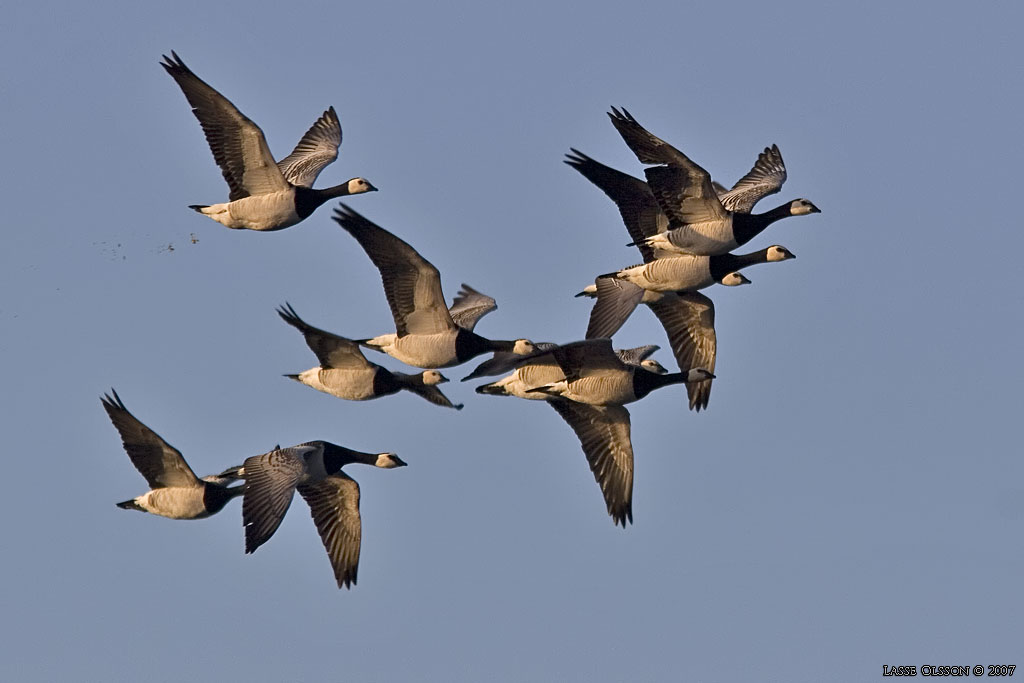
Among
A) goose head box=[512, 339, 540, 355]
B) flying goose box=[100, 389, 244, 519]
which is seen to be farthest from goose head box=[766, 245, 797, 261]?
flying goose box=[100, 389, 244, 519]

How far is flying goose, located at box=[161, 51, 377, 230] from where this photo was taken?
84.7 ft

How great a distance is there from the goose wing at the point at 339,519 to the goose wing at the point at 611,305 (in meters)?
4.49

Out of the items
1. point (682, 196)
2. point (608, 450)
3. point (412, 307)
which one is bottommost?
point (608, 450)

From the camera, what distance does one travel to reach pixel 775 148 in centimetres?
3139

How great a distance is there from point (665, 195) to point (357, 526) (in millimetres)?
7003

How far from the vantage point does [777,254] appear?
28594mm

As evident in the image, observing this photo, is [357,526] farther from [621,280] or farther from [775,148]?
[775,148]

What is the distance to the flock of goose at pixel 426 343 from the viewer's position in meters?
25.0

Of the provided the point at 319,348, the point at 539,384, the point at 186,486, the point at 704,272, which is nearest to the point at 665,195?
the point at 704,272

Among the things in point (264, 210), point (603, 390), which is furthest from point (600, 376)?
point (264, 210)

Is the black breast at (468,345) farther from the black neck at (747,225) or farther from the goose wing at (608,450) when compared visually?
the black neck at (747,225)

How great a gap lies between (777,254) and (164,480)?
10.4 meters

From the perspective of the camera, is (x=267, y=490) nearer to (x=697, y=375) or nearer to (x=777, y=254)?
(x=697, y=375)

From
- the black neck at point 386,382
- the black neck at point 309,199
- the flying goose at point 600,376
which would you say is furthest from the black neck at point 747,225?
the black neck at point 309,199
